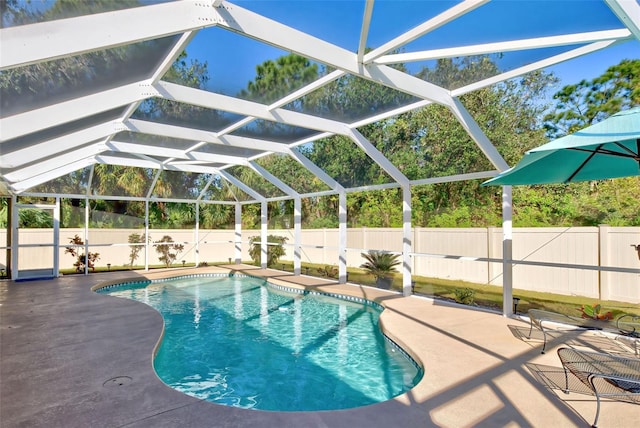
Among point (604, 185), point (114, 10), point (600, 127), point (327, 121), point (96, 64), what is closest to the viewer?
point (600, 127)

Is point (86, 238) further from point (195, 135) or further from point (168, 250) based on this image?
point (195, 135)

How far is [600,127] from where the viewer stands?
329 centimetres

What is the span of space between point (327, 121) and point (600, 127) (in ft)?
18.2

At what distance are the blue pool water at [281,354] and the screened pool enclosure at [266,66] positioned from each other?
9.07 feet

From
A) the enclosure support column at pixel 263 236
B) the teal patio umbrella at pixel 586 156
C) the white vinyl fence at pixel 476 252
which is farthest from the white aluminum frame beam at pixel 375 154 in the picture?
the enclosure support column at pixel 263 236

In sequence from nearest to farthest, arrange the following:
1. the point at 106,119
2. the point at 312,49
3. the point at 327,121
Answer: the point at 312,49 < the point at 106,119 < the point at 327,121

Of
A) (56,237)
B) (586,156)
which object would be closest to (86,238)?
(56,237)

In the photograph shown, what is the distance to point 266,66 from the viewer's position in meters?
5.81

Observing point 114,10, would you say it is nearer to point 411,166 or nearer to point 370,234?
point 411,166

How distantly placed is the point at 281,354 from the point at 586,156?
5193mm

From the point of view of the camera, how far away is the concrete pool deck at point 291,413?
10.9 ft

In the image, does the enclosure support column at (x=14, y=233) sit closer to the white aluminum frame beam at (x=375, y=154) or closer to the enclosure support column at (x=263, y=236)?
the enclosure support column at (x=263, y=236)

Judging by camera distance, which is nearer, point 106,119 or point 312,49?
point 312,49

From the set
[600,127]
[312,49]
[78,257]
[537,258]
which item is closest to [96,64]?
[312,49]
